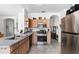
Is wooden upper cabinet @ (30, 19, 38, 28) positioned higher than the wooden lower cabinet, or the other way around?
wooden upper cabinet @ (30, 19, 38, 28)

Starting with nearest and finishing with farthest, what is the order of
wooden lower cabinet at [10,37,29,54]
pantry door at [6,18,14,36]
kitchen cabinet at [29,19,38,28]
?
1. wooden lower cabinet at [10,37,29,54]
2. kitchen cabinet at [29,19,38,28]
3. pantry door at [6,18,14,36]

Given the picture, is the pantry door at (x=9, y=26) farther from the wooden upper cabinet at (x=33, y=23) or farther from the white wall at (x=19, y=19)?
the wooden upper cabinet at (x=33, y=23)

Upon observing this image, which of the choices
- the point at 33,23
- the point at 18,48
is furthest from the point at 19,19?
the point at 18,48

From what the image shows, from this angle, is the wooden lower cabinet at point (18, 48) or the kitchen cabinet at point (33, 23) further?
the kitchen cabinet at point (33, 23)

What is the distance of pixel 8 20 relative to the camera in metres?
11.4

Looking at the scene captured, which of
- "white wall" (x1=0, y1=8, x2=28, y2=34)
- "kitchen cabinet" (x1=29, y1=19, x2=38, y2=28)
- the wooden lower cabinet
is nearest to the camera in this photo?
the wooden lower cabinet

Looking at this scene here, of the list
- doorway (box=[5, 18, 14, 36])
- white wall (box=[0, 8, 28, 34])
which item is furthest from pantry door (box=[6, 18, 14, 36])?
white wall (box=[0, 8, 28, 34])

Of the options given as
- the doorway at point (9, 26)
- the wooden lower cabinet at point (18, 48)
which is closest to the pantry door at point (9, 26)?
the doorway at point (9, 26)

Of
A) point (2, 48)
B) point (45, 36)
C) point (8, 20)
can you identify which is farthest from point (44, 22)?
point (2, 48)

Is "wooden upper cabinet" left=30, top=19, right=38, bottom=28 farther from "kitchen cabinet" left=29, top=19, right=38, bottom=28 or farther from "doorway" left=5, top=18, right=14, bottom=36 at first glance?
"doorway" left=5, top=18, right=14, bottom=36

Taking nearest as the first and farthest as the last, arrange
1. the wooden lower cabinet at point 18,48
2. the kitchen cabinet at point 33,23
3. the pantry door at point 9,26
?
the wooden lower cabinet at point 18,48 < the kitchen cabinet at point 33,23 < the pantry door at point 9,26

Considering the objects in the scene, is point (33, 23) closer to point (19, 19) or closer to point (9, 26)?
point (19, 19)

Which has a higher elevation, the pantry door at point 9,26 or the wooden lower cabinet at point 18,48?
the pantry door at point 9,26
